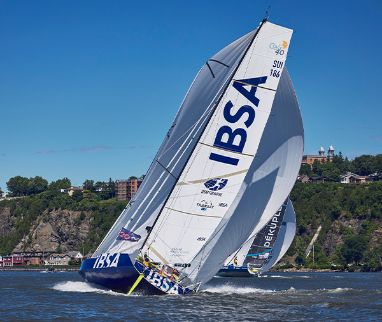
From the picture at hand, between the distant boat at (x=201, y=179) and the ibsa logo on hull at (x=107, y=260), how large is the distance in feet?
0.18

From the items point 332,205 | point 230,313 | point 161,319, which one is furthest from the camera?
point 332,205

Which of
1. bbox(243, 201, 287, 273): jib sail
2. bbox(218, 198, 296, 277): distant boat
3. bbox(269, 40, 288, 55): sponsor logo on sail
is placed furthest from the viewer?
bbox(218, 198, 296, 277): distant boat

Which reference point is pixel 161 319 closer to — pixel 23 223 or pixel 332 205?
pixel 332 205

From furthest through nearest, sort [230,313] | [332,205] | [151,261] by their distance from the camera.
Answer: [332,205]
[151,261]
[230,313]

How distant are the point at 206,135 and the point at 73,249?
14967cm

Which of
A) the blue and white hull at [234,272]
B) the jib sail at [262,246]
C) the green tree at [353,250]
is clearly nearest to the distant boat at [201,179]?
the jib sail at [262,246]

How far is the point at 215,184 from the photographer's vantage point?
40469 mm

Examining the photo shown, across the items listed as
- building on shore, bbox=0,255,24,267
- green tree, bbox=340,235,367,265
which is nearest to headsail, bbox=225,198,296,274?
green tree, bbox=340,235,367,265

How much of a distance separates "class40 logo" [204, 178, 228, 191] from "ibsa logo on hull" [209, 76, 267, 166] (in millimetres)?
928

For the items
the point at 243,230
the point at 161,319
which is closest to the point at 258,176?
the point at 243,230

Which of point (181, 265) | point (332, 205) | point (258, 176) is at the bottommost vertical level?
point (181, 265)

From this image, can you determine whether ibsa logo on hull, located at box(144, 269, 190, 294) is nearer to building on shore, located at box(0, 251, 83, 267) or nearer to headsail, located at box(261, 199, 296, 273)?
headsail, located at box(261, 199, 296, 273)

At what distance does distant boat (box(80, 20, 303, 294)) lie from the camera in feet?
132

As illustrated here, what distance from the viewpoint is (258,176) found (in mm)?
45406
